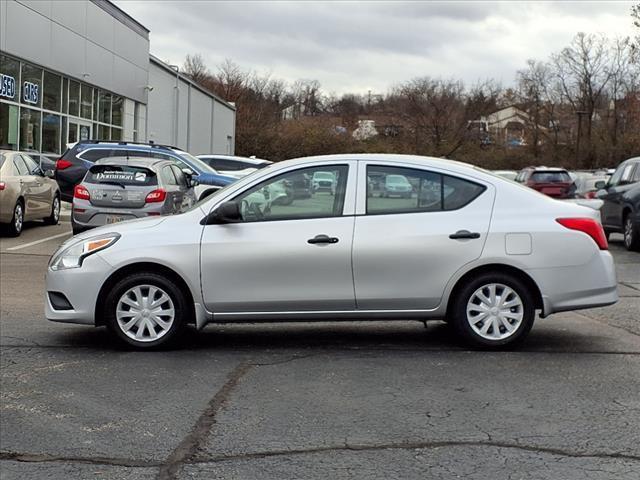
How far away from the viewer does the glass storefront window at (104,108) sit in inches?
1228

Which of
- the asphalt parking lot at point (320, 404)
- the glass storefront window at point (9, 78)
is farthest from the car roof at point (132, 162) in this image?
the glass storefront window at point (9, 78)

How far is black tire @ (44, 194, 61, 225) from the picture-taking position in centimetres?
1772

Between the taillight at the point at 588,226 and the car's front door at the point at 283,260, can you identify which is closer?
the car's front door at the point at 283,260

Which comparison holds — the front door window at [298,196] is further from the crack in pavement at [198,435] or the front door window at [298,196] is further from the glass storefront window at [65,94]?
the glass storefront window at [65,94]

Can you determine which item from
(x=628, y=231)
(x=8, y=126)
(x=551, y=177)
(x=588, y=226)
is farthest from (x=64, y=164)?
(x=551, y=177)

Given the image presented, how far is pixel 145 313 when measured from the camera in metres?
6.73

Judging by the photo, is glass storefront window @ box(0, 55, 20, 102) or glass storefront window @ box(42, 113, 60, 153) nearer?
glass storefront window @ box(0, 55, 20, 102)

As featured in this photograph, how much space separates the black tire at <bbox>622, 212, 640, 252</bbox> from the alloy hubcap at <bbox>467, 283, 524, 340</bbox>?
31.5 feet

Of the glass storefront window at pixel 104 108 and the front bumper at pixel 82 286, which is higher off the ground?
the glass storefront window at pixel 104 108

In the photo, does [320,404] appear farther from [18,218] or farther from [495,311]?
[18,218]

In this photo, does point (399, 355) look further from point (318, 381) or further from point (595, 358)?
point (595, 358)

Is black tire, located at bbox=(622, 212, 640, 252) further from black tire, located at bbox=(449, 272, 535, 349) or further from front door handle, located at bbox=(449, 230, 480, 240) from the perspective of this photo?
front door handle, located at bbox=(449, 230, 480, 240)

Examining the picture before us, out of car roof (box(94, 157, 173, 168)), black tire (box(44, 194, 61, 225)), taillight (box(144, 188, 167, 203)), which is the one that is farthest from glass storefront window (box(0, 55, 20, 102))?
taillight (box(144, 188, 167, 203))

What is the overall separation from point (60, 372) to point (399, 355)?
2669 millimetres
